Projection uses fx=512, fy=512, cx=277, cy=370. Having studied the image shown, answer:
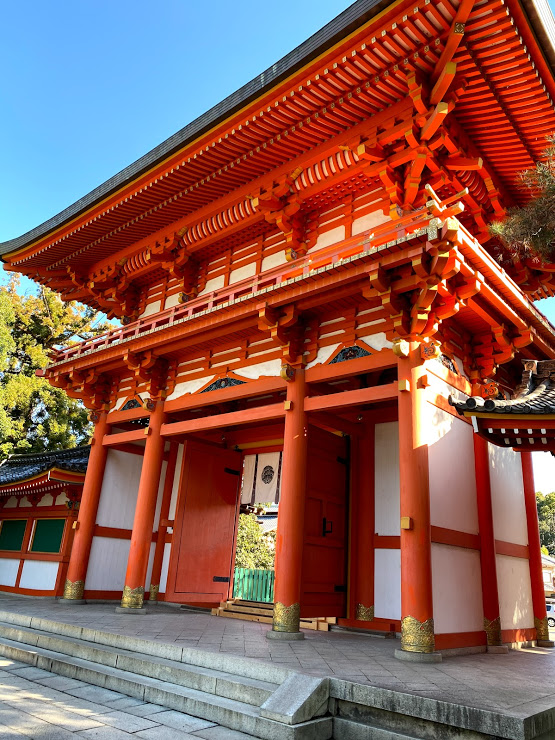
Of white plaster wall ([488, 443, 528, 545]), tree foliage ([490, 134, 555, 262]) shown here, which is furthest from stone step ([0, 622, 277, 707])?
tree foliage ([490, 134, 555, 262])

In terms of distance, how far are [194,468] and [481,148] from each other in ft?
23.9

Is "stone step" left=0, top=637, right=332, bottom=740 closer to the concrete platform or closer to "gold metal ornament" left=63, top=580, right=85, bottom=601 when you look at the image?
the concrete platform

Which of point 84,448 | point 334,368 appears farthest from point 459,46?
point 84,448

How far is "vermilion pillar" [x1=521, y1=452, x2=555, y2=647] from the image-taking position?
7953 millimetres

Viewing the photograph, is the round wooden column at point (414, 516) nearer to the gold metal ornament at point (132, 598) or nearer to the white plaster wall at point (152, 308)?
the gold metal ornament at point (132, 598)

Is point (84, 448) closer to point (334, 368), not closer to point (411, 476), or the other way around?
point (334, 368)

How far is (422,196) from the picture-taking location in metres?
7.09

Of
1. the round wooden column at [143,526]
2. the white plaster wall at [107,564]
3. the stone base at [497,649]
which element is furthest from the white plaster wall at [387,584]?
the white plaster wall at [107,564]

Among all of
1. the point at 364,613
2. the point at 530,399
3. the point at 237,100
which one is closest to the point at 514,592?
the point at 364,613

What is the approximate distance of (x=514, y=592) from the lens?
7516 mm

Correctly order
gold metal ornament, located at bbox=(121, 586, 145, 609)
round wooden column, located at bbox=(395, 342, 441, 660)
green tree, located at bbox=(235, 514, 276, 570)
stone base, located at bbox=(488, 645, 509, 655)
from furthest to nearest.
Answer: green tree, located at bbox=(235, 514, 276, 570) < gold metal ornament, located at bbox=(121, 586, 145, 609) < stone base, located at bbox=(488, 645, 509, 655) < round wooden column, located at bbox=(395, 342, 441, 660)

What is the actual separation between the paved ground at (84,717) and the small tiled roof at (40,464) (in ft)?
19.0

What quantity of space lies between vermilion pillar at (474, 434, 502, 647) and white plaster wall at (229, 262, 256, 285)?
15.4 feet

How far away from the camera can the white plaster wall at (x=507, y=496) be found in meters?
7.49
